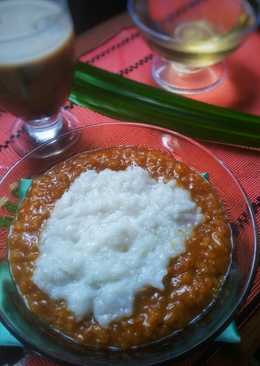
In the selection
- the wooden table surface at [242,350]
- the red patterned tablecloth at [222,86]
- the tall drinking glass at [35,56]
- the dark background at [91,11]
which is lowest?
the wooden table surface at [242,350]

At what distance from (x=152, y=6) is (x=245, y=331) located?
3.61 ft

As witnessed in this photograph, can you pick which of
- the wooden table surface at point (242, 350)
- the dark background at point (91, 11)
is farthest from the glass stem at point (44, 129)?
the wooden table surface at point (242, 350)

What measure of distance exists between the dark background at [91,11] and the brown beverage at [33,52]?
607mm

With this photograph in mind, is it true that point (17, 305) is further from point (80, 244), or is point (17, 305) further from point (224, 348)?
point (224, 348)

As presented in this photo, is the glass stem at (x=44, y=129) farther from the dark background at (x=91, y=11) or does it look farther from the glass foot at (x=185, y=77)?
the dark background at (x=91, y=11)

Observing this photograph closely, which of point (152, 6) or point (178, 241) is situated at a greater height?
point (152, 6)

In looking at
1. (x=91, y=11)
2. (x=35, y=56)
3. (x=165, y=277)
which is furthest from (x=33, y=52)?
(x=91, y=11)

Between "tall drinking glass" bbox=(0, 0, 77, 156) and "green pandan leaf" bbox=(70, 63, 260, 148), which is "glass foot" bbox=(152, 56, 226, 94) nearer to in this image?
"green pandan leaf" bbox=(70, 63, 260, 148)

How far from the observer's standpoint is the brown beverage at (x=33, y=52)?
112 centimetres

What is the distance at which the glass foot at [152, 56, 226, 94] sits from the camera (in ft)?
4.90

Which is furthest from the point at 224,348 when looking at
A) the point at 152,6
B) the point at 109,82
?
the point at 152,6

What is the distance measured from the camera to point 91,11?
182 cm

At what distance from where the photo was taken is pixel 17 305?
925 mm

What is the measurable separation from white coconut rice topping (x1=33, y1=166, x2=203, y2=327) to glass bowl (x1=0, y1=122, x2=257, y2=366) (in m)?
0.07
